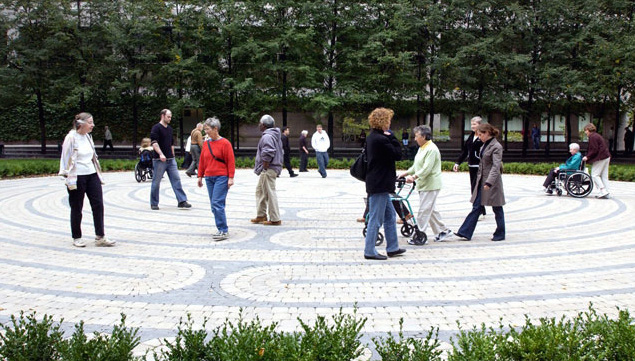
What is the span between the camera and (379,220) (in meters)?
6.80

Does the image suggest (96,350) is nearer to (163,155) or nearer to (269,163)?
(269,163)

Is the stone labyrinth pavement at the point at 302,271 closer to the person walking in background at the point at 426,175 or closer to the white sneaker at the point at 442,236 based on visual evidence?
the white sneaker at the point at 442,236

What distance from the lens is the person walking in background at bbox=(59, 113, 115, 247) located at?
24.3 ft

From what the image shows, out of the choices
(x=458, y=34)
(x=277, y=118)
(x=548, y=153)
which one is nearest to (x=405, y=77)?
(x=458, y=34)

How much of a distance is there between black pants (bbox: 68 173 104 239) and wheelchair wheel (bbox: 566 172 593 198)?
1163 centimetres

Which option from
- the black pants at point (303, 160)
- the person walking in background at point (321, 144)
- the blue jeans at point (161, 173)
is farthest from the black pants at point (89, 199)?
the black pants at point (303, 160)

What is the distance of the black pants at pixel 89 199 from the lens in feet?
24.6

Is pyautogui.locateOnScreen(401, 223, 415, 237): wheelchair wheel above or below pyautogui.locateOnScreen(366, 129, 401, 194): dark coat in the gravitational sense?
below

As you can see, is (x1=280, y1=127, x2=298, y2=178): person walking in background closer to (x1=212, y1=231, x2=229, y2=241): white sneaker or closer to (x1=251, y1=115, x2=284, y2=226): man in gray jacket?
(x1=251, y1=115, x2=284, y2=226): man in gray jacket

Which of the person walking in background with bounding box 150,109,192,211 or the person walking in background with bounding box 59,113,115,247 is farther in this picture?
the person walking in background with bounding box 150,109,192,211

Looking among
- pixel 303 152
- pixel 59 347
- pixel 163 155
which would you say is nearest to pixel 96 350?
pixel 59 347

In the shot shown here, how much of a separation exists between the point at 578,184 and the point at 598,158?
3.04ft

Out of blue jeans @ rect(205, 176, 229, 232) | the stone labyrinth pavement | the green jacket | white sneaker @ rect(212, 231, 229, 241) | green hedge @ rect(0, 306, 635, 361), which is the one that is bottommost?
the stone labyrinth pavement

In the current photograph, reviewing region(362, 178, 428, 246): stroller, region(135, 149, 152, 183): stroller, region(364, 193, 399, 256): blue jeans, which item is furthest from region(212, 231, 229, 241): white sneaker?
region(135, 149, 152, 183): stroller
